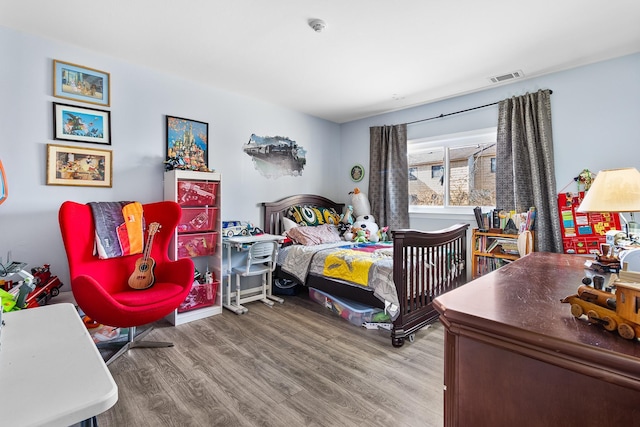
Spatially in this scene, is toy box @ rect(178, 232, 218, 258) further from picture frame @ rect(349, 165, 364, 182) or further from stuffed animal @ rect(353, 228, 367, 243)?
picture frame @ rect(349, 165, 364, 182)

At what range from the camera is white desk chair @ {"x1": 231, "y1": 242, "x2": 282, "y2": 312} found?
10.2 ft

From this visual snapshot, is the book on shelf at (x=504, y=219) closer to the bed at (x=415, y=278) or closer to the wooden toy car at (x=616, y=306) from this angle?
the bed at (x=415, y=278)

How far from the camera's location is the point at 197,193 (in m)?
3.00

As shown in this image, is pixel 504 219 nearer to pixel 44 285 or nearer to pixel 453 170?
pixel 453 170

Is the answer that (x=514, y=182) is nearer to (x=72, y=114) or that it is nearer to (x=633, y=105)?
(x=633, y=105)

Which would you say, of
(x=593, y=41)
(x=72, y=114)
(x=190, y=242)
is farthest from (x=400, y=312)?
(x=72, y=114)

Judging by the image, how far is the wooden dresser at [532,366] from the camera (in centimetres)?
57

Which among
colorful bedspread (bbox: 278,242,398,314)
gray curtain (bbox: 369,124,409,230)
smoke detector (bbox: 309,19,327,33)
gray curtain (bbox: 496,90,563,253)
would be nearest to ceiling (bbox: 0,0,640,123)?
smoke detector (bbox: 309,19,327,33)

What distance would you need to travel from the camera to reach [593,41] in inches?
95.8

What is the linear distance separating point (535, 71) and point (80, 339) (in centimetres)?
387

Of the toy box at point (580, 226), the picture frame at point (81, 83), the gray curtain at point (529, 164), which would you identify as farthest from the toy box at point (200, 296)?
the toy box at point (580, 226)

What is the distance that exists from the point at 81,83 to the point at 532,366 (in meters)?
3.46

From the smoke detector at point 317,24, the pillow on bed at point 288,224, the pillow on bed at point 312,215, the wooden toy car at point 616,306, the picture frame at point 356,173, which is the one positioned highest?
the smoke detector at point 317,24

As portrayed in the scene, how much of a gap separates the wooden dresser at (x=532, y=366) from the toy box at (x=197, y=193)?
8.69 ft
